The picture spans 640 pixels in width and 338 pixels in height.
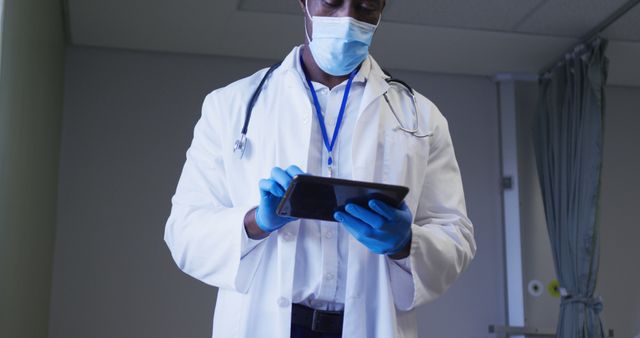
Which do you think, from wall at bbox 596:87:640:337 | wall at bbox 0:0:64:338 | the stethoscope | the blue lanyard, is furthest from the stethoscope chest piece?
wall at bbox 596:87:640:337

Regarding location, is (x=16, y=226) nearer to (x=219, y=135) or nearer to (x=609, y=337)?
(x=219, y=135)

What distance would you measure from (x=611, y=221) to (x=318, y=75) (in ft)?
11.0

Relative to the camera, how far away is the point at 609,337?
14.0ft

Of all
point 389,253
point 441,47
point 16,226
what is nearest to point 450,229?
point 389,253

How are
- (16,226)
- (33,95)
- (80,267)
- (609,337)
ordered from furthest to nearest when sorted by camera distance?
1. (609,337)
2. (80,267)
3. (33,95)
4. (16,226)

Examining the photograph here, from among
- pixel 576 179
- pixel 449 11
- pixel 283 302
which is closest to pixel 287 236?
pixel 283 302

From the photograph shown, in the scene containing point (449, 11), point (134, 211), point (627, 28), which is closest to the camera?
point (449, 11)

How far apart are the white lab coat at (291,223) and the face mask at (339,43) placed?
62 mm

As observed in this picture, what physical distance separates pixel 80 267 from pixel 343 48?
8.92 ft

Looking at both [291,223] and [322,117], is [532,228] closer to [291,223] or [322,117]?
[322,117]

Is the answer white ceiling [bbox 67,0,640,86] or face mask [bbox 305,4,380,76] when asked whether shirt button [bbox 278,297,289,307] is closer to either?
face mask [bbox 305,4,380,76]

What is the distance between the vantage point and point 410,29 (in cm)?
375

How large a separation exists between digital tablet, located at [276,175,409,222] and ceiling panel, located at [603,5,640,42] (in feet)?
8.65

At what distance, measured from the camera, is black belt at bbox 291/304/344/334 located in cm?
139
